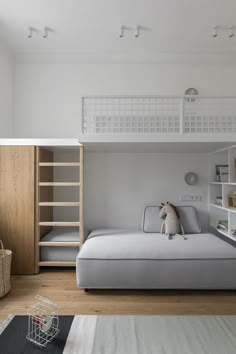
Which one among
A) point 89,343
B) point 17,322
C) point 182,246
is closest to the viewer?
point 89,343

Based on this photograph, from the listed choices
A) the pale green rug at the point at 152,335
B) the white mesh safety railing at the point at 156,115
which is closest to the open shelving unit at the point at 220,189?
the white mesh safety railing at the point at 156,115

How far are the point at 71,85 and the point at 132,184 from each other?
1.83 meters

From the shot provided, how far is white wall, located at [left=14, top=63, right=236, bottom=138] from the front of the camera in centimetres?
418

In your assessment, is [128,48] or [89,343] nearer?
[89,343]

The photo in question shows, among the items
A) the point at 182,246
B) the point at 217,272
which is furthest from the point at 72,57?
the point at 217,272

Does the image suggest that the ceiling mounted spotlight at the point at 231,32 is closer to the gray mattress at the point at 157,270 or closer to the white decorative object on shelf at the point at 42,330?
the gray mattress at the point at 157,270

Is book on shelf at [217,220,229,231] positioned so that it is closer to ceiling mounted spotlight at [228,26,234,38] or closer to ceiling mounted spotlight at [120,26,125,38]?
ceiling mounted spotlight at [228,26,234,38]

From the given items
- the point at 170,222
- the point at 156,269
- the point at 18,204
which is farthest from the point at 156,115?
the point at 18,204

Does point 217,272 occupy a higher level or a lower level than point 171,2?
lower

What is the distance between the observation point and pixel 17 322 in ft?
7.42

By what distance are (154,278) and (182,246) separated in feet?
1.63

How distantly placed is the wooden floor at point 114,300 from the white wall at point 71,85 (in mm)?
2247

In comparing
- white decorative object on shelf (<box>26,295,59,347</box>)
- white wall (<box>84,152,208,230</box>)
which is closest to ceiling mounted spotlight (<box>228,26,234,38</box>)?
white wall (<box>84,152,208,230</box>)

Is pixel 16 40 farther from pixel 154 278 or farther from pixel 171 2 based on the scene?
pixel 154 278
